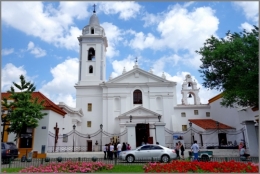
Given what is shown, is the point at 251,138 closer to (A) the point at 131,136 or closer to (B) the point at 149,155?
(B) the point at 149,155

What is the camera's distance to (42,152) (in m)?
20.2

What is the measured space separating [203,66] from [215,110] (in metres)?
16.3

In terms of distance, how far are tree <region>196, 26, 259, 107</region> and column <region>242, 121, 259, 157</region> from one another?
3546 mm

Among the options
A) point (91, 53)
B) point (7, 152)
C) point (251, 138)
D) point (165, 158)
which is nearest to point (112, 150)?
point (165, 158)

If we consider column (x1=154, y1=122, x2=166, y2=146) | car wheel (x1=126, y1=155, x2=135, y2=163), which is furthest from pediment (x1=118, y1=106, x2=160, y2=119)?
car wheel (x1=126, y1=155, x2=135, y2=163)

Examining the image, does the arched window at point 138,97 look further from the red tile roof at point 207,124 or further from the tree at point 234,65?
the tree at point 234,65

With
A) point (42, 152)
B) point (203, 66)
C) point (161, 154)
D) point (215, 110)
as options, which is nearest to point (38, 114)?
point (42, 152)

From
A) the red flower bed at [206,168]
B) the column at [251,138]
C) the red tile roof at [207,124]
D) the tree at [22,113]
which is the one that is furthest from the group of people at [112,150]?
the red tile roof at [207,124]

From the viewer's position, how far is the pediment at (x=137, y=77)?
116 feet

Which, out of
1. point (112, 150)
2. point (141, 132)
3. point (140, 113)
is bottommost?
point (112, 150)

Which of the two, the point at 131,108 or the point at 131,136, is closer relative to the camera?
the point at 131,136

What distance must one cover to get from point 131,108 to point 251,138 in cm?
1730

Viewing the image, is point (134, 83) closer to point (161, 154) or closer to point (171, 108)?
point (171, 108)

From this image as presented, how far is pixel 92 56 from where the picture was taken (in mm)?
38531
